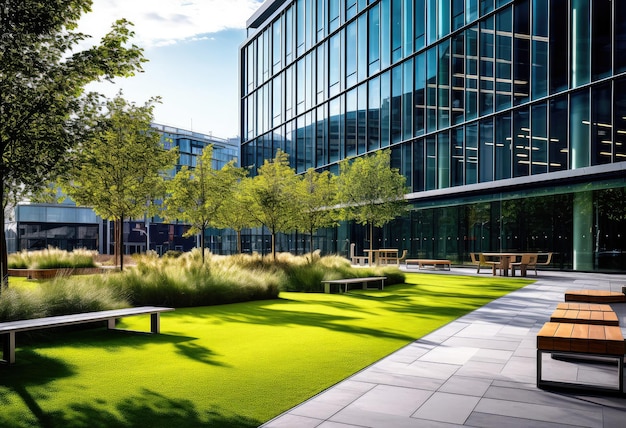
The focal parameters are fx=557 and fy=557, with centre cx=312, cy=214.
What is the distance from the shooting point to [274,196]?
27094 mm

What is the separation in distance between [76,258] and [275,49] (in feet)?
110

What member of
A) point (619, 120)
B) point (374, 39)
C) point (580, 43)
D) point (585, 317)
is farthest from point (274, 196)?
point (585, 317)

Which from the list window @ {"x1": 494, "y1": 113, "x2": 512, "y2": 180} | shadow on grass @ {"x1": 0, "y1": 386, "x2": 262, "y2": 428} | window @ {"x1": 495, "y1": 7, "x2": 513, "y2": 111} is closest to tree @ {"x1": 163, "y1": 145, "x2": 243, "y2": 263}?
window @ {"x1": 494, "y1": 113, "x2": 512, "y2": 180}

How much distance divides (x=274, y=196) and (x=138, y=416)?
22130mm

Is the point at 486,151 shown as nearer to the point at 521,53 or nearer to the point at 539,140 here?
the point at 539,140

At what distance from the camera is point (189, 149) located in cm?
7462

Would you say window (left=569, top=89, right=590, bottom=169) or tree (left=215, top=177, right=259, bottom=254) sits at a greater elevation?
window (left=569, top=89, right=590, bottom=169)

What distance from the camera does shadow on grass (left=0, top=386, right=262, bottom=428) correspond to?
16.1ft

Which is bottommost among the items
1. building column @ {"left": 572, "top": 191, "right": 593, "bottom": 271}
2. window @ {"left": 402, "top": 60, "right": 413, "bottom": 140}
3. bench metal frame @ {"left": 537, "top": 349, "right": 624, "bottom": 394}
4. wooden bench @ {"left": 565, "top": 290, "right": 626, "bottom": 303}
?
bench metal frame @ {"left": 537, "top": 349, "right": 624, "bottom": 394}

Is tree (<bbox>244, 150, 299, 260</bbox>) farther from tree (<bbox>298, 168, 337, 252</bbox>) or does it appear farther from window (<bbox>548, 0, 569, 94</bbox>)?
window (<bbox>548, 0, 569, 94</bbox>)

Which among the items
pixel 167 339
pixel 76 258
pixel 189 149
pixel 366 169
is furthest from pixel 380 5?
pixel 189 149

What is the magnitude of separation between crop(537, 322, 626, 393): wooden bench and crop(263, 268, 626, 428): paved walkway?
20 cm

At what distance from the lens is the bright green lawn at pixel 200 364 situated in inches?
208

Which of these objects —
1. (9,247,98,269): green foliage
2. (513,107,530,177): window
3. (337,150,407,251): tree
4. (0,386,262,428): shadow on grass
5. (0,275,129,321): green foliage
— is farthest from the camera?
(337,150,407,251): tree
